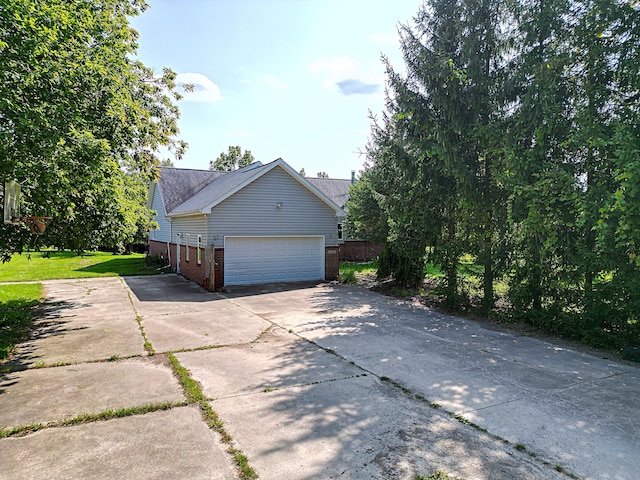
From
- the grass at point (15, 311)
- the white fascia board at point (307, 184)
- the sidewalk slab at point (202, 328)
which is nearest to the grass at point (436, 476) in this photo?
the sidewalk slab at point (202, 328)

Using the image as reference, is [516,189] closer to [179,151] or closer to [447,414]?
[447,414]

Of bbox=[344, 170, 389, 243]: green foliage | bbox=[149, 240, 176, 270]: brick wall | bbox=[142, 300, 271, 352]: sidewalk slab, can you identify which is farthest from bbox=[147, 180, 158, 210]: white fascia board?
bbox=[142, 300, 271, 352]: sidewalk slab

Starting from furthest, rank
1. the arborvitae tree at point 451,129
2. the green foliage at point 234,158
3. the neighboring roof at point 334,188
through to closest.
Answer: the green foliage at point 234,158
the neighboring roof at point 334,188
the arborvitae tree at point 451,129

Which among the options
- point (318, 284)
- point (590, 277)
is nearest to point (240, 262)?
point (318, 284)

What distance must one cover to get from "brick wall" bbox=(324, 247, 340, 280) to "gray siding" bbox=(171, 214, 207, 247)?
4.94 meters

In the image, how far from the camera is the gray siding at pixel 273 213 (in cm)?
1405

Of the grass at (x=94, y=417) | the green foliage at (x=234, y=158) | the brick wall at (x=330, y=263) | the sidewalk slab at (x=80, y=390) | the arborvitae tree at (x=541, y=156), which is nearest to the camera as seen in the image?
the grass at (x=94, y=417)

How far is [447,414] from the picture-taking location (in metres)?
4.55

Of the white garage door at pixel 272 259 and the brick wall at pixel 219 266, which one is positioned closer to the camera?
the brick wall at pixel 219 266

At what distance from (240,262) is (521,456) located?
12.0m

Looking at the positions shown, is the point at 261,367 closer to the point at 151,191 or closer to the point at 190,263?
the point at 190,263

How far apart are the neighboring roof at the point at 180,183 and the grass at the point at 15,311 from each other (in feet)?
23.8

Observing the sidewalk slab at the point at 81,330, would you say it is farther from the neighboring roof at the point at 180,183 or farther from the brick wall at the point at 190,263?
the neighboring roof at the point at 180,183

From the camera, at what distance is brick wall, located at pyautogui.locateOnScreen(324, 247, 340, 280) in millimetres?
16109
